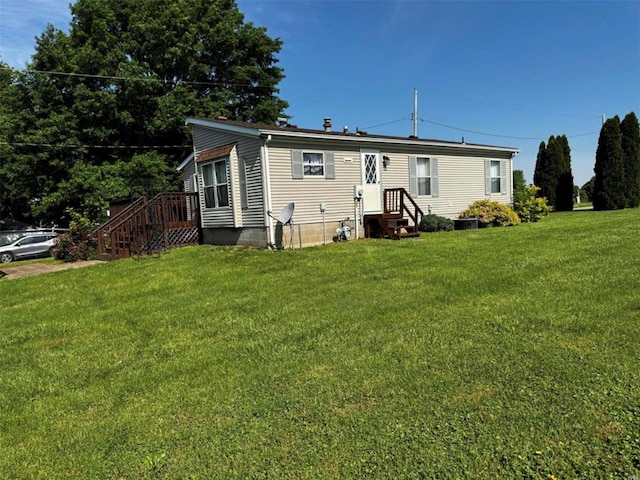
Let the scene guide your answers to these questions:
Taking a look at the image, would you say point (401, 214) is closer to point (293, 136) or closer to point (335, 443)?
point (293, 136)

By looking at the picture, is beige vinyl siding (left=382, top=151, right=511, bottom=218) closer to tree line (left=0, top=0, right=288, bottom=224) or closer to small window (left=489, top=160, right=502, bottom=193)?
small window (left=489, top=160, right=502, bottom=193)

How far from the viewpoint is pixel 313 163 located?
1171 cm

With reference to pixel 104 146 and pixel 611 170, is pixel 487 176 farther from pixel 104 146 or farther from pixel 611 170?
pixel 104 146

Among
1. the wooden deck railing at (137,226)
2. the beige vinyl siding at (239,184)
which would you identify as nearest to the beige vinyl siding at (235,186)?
the beige vinyl siding at (239,184)

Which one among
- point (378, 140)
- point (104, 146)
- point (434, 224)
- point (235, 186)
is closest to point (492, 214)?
point (434, 224)

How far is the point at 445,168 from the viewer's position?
49.3 feet

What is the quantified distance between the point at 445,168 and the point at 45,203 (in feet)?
64.7

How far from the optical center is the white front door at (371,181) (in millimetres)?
12828

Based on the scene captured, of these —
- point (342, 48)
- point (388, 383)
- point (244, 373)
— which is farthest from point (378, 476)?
point (342, 48)

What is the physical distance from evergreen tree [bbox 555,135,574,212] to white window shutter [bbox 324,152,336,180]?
52.0 ft

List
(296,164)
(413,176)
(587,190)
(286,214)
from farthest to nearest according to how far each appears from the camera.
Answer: (587,190), (413,176), (296,164), (286,214)

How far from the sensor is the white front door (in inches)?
505

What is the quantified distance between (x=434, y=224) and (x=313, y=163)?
470 cm

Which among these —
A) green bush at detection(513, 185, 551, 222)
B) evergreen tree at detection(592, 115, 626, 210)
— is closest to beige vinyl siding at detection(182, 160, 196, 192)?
green bush at detection(513, 185, 551, 222)
